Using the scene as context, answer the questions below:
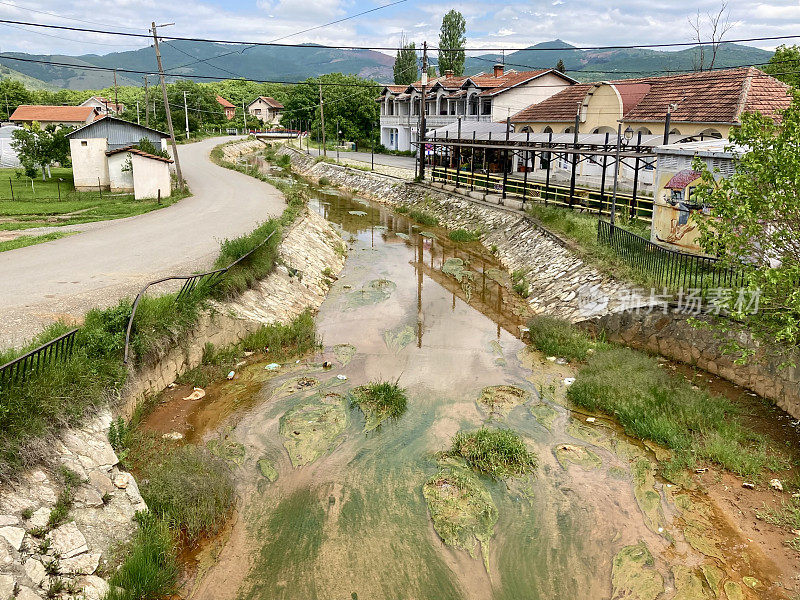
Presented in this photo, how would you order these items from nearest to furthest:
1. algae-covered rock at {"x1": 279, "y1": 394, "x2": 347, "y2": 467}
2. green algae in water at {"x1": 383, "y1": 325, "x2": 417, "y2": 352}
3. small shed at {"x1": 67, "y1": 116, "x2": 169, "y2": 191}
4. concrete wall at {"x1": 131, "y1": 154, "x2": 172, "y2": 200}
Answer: algae-covered rock at {"x1": 279, "y1": 394, "x2": 347, "y2": 467}
green algae in water at {"x1": 383, "y1": 325, "x2": 417, "y2": 352}
concrete wall at {"x1": 131, "y1": 154, "x2": 172, "y2": 200}
small shed at {"x1": 67, "y1": 116, "x2": 169, "y2": 191}

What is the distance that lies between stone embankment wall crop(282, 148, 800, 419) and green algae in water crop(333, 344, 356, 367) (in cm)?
646

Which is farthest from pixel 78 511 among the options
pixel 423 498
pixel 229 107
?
pixel 229 107

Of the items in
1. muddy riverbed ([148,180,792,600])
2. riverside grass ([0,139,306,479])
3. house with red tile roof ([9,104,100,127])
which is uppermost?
house with red tile roof ([9,104,100,127])

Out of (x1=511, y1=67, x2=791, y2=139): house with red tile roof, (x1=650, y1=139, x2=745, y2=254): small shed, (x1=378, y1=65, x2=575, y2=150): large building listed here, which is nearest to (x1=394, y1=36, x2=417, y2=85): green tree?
(x1=378, y1=65, x2=575, y2=150): large building

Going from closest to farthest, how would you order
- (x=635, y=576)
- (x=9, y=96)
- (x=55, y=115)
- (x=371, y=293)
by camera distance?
(x=635, y=576) → (x=371, y=293) → (x=55, y=115) → (x=9, y=96)

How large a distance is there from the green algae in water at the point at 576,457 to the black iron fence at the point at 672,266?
5257 mm

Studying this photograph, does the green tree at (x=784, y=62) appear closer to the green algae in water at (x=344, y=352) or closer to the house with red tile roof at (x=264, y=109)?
the green algae in water at (x=344, y=352)

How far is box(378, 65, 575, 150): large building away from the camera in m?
50.4

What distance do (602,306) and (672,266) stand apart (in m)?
2.10

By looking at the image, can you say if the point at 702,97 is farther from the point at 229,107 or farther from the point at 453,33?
the point at 229,107

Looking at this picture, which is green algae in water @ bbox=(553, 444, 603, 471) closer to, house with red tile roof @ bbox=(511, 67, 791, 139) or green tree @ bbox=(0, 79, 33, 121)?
house with red tile roof @ bbox=(511, 67, 791, 139)

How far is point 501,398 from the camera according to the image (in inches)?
504

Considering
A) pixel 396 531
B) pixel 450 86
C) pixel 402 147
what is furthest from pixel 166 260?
pixel 402 147

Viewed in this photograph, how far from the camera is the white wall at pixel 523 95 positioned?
50156mm
